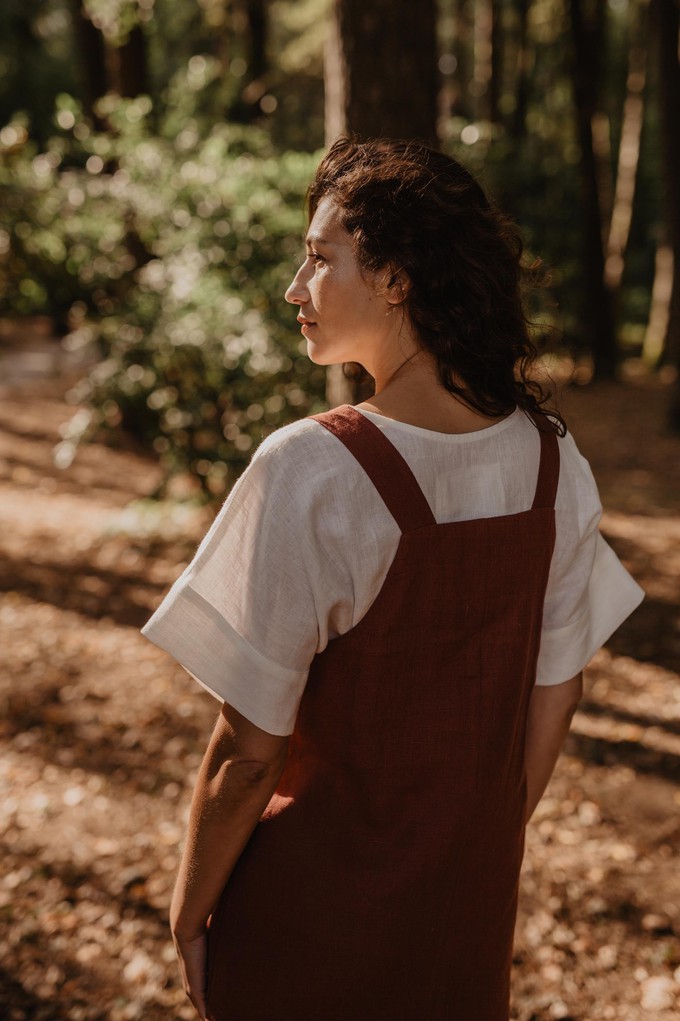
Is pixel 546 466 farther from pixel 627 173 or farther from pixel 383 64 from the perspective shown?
pixel 627 173

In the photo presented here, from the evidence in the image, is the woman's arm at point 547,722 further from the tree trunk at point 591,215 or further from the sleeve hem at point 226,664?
the tree trunk at point 591,215

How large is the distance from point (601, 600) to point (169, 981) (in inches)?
93.6

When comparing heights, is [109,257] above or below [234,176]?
below

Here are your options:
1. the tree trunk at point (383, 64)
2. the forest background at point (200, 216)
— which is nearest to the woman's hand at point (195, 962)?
the forest background at point (200, 216)

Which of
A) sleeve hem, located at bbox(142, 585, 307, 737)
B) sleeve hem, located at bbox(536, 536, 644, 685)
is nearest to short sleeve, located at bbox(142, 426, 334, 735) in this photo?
→ sleeve hem, located at bbox(142, 585, 307, 737)

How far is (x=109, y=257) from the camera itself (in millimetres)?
7035

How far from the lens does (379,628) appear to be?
4.27ft

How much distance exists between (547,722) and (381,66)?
11.1 feet

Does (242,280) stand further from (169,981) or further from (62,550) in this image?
(169,981)

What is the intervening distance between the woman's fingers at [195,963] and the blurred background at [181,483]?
1256 millimetres

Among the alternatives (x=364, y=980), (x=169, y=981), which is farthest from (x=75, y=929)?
(x=364, y=980)

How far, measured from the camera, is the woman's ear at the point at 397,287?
135 cm

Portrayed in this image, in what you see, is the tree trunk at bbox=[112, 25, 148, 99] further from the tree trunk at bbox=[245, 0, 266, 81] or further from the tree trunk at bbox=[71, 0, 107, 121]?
the tree trunk at bbox=[245, 0, 266, 81]

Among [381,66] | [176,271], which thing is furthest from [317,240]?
[176,271]
